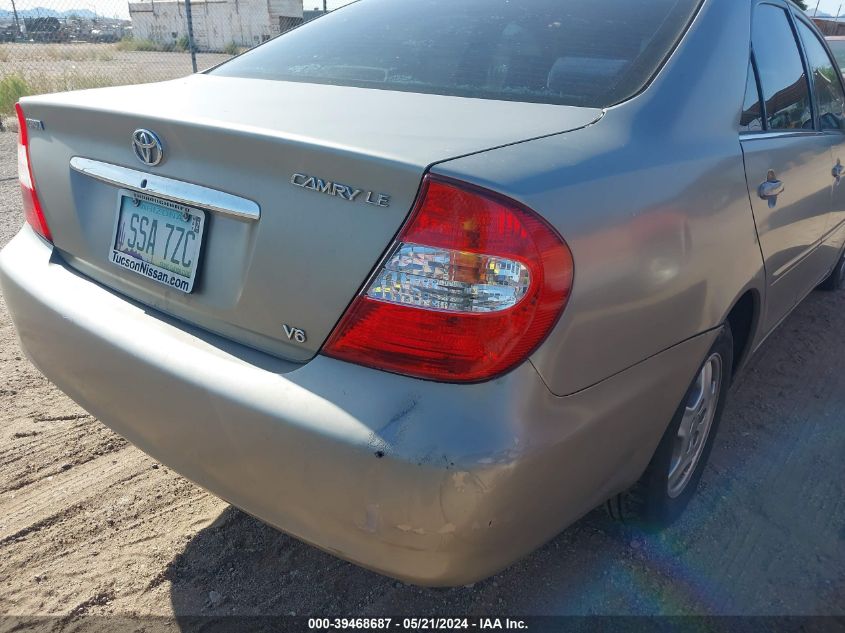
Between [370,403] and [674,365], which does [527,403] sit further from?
[674,365]

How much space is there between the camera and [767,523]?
7.60ft

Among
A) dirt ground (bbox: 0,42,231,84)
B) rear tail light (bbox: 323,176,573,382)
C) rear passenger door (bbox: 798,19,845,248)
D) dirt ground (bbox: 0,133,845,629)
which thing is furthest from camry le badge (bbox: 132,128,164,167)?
dirt ground (bbox: 0,42,231,84)

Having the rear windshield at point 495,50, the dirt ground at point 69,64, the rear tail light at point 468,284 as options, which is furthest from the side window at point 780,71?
the dirt ground at point 69,64

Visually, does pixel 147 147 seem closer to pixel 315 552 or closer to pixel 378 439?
pixel 378 439

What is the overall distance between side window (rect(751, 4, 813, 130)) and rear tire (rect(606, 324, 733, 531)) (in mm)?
877

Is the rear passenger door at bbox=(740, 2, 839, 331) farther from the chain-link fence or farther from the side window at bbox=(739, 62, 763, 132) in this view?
the chain-link fence

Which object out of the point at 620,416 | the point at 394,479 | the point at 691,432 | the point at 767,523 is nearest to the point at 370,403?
the point at 394,479

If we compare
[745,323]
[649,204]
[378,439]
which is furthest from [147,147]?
[745,323]

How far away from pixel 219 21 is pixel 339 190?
32.5 meters

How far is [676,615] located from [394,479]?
1140 mm

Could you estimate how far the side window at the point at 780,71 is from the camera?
237cm

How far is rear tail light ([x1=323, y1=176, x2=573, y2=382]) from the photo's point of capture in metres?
1.30

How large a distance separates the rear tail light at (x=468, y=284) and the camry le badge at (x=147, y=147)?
0.69 meters

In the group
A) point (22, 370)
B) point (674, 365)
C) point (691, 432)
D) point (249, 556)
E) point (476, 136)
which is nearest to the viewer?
point (476, 136)
